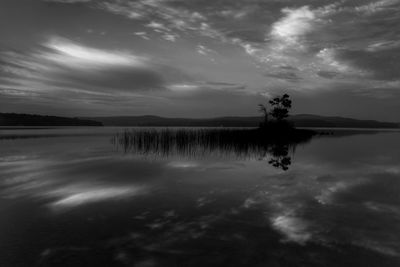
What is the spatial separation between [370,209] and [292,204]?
7.08 feet

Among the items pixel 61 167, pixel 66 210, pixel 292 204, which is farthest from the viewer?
pixel 61 167

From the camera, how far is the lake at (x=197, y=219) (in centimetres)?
514

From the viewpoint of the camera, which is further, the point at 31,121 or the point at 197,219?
the point at 31,121

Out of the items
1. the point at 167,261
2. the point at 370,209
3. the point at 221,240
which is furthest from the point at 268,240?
the point at 370,209

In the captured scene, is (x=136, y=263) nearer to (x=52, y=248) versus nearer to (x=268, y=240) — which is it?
(x=52, y=248)

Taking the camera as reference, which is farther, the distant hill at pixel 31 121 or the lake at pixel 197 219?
the distant hill at pixel 31 121

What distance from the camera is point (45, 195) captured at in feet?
31.3

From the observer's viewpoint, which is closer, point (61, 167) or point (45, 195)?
point (45, 195)

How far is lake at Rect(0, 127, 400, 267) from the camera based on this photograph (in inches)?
203

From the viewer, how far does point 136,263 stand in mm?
4871

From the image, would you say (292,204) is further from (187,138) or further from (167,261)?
(187,138)

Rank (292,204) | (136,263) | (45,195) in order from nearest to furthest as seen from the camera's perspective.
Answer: (136,263), (292,204), (45,195)

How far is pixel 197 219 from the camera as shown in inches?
284

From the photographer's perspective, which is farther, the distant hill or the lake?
the distant hill
